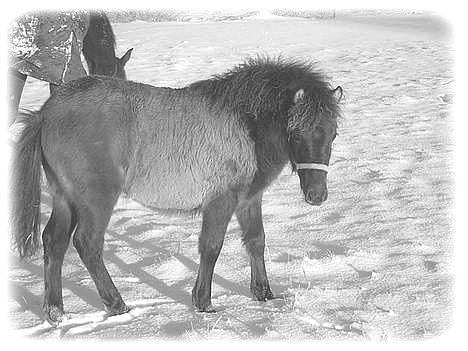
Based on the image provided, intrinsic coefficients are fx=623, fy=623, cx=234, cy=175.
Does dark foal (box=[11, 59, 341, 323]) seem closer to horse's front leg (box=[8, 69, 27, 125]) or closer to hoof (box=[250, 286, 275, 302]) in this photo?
hoof (box=[250, 286, 275, 302])

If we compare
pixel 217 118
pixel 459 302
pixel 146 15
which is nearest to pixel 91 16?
pixel 217 118

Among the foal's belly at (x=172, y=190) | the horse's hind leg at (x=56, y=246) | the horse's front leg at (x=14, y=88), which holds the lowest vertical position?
the horse's hind leg at (x=56, y=246)

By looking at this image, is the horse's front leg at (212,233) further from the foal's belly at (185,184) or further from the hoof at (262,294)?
the hoof at (262,294)

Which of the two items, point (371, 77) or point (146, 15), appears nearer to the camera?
point (371, 77)

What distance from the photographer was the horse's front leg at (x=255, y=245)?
4.75 m

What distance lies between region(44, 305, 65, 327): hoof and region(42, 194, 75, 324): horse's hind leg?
1.2 inches

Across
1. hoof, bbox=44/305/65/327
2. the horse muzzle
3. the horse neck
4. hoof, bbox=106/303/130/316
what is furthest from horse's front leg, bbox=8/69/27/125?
the horse muzzle

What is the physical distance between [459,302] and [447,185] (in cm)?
281

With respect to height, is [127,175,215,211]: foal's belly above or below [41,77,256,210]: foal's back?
below

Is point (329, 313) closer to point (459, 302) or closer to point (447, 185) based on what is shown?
point (459, 302)

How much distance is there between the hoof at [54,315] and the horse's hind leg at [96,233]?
300mm

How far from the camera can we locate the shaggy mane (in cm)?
455

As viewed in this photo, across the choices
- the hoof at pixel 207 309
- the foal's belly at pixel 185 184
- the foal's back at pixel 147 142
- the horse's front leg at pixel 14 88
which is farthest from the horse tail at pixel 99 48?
the hoof at pixel 207 309

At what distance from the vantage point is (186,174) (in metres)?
4.71
